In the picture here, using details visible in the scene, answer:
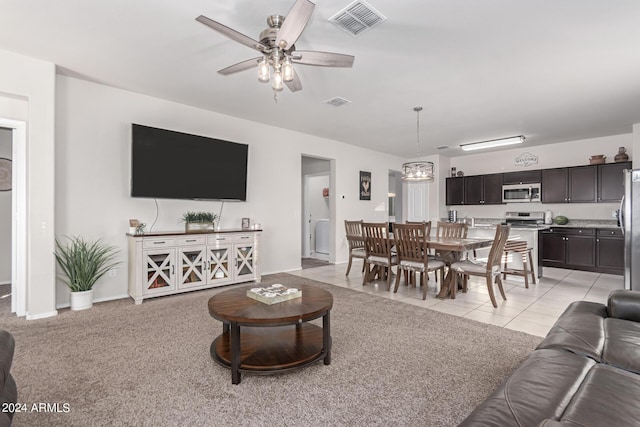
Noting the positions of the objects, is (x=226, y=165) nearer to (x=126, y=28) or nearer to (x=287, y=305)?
(x=126, y=28)

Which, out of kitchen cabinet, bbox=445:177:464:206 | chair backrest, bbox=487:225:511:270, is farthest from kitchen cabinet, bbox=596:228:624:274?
chair backrest, bbox=487:225:511:270

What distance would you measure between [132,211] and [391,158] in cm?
602

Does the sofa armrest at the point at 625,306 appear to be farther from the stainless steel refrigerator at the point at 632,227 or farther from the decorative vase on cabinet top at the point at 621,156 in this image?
the decorative vase on cabinet top at the point at 621,156

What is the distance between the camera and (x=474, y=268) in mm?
3762

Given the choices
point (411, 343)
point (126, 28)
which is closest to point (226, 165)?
point (126, 28)

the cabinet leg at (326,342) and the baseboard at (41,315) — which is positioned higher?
the cabinet leg at (326,342)

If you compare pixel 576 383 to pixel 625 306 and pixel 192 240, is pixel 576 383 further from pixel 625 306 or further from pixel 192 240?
pixel 192 240

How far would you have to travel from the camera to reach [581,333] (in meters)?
1.59

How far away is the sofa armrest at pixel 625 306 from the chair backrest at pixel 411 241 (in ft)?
6.36

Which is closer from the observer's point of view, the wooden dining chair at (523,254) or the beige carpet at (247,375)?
the beige carpet at (247,375)

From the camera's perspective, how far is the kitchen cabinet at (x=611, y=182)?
5.59 m

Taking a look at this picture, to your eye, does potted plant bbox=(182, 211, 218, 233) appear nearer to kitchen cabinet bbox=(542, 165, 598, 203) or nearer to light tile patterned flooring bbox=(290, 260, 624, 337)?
light tile patterned flooring bbox=(290, 260, 624, 337)

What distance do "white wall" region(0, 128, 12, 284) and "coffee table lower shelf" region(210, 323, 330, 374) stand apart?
4.42m

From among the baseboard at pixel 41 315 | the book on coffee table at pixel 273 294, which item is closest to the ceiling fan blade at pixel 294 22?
the book on coffee table at pixel 273 294
